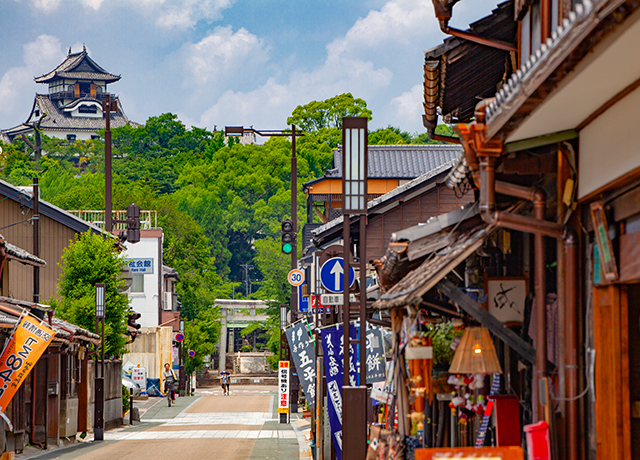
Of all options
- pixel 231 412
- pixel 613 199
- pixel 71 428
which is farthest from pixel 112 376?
pixel 613 199

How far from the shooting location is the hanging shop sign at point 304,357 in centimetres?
1922

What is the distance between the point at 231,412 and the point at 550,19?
2983 cm

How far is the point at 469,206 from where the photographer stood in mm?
8023

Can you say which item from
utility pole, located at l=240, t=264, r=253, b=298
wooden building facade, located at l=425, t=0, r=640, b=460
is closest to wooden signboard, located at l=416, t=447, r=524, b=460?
wooden building facade, located at l=425, t=0, r=640, b=460

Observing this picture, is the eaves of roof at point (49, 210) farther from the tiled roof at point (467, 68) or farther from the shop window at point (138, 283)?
the tiled roof at point (467, 68)

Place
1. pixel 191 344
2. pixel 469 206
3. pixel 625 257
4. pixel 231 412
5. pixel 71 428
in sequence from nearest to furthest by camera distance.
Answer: pixel 625 257 → pixel 469 206 → pixel 71 428 → pixel 231 412 → pixel 191 344

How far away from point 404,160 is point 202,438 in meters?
12.7

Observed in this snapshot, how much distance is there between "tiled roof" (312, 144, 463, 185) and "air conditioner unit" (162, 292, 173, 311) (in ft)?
89.2

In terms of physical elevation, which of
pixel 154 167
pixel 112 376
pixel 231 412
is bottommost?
pixel 231 412

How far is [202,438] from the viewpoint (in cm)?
2433

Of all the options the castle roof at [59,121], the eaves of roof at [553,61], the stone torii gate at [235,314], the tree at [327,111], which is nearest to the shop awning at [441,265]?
the eaves of roof at [553,61]

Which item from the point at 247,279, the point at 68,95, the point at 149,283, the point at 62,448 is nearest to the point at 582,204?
the point at 62,448

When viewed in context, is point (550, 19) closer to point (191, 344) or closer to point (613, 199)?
point (613, 199)

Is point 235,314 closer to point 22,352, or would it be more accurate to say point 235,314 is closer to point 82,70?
point 82,70
